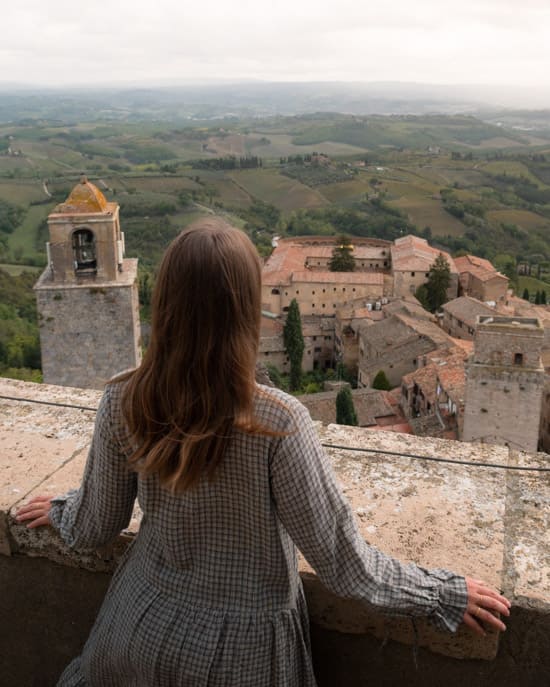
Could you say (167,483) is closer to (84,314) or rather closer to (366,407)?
(84,314)

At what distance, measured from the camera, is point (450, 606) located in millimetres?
1676

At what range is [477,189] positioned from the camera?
80.5 meters

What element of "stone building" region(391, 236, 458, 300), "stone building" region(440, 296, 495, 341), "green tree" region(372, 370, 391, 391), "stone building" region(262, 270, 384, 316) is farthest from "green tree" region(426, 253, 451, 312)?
"green tree" region(372, 370, 391, 391)

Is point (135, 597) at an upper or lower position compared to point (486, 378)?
upper

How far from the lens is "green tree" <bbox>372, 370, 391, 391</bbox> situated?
90.3 feet

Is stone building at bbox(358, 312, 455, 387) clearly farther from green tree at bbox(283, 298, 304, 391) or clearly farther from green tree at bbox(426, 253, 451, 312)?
green tree at bbox(426, 253, 451, 312)

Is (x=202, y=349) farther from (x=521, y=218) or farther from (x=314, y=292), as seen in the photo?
(x=521, y=218)

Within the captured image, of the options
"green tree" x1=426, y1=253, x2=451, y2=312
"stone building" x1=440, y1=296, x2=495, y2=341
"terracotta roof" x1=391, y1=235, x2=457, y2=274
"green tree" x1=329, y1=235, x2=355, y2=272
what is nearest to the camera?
"stone building" x1=440, y1=296, x2=495, y2=341

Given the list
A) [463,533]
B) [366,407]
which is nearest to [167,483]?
[463,533]

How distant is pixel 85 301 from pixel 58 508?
10.5 m

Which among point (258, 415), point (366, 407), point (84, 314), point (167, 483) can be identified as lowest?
point (366, 407)

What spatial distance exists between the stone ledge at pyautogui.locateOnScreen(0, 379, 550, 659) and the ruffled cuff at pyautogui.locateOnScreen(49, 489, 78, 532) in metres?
0.13

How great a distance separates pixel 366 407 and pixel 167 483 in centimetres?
2228

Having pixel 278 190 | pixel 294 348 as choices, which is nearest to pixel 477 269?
pixel 294 348
